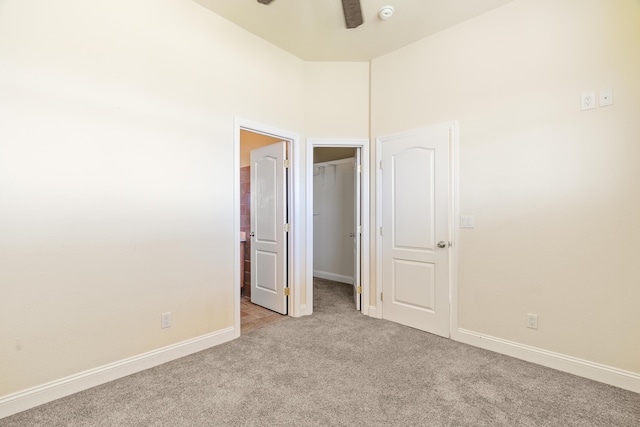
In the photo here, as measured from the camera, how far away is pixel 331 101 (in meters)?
3.50

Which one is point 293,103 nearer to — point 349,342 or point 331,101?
point 331,101

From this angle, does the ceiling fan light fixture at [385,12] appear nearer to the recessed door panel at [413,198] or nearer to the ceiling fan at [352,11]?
the ceiling fan at [352,11]

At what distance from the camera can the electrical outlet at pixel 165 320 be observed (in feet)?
7.68

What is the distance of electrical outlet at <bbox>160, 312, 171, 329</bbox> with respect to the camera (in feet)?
7.68

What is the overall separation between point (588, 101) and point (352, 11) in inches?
72.4

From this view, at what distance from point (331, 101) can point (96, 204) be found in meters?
2.56

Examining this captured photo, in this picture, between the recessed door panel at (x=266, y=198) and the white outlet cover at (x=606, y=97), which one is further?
the recessed door panel at (x=266, y=198)

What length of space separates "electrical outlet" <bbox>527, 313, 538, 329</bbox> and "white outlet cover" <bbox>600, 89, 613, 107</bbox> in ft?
5.41

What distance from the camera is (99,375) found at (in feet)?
6.62

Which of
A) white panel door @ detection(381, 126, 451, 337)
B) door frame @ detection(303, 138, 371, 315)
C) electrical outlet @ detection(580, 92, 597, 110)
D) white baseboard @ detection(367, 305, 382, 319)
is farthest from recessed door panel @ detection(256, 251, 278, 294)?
electrical outlet @ detection(580, 92, 597, 110)

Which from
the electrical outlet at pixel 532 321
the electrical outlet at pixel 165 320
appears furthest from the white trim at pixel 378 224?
the electrical outlet at pixel 165 320

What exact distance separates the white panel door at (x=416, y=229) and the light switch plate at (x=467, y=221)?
138 millimetres

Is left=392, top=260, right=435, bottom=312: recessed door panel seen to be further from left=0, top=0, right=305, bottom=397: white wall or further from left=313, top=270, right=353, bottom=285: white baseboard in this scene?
left=313, top=270, right=353, bottom=285: white baseboard

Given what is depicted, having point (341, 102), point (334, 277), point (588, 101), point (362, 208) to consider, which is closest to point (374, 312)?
point (362, 208)
